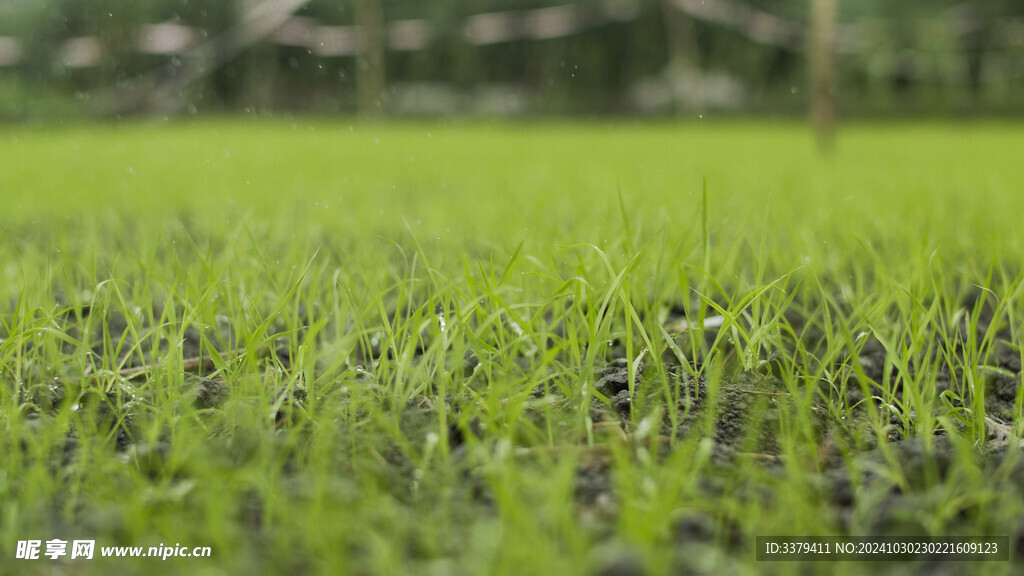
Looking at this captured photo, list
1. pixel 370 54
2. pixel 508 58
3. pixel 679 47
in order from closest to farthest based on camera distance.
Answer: pixel 370 54 → pixel 679 47 → pixel 508 58

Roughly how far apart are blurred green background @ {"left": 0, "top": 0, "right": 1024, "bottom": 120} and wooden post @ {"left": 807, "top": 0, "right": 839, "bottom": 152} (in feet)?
32.4

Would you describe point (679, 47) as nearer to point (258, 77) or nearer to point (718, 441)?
point (258, 77)

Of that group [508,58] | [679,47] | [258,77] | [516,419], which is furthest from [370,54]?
[516,419]

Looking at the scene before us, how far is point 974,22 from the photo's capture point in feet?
53.8

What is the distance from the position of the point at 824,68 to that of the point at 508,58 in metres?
15.0

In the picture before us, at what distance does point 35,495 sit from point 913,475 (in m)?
1.06

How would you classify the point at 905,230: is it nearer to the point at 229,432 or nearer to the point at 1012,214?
the point at 1012,214

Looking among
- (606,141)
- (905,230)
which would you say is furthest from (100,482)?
(606,141)

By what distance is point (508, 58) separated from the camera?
20828 mm

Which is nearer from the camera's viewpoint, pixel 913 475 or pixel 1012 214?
pixel 913 475

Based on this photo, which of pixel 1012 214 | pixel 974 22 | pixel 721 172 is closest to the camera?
pixel 1012 214

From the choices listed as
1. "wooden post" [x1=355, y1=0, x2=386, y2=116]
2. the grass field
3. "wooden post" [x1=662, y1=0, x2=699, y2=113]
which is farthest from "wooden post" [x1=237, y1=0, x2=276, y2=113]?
the grass field

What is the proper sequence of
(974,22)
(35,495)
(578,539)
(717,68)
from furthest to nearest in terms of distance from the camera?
(717,68)
(974,22)
(35,495)
(578,539)

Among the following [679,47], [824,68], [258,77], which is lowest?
[824,68]
